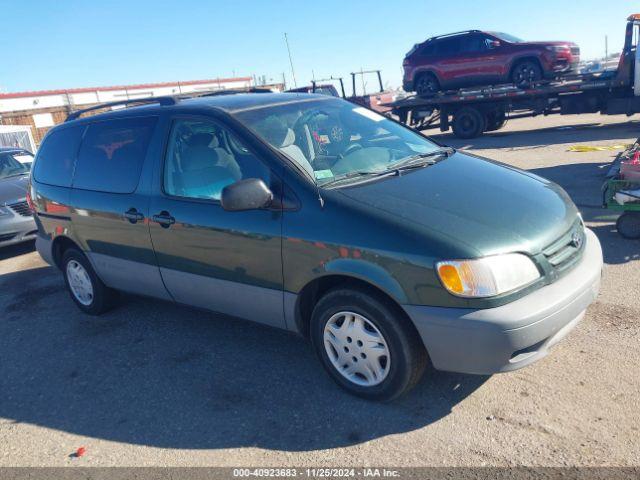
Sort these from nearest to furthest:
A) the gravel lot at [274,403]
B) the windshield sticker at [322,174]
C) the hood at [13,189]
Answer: the gravel lot at [274,403], the windshield sticker at [322,174], the hood at [13,189]

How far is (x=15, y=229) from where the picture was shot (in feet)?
25.1

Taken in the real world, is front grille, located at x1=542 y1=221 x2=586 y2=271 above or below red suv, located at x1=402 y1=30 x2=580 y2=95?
below

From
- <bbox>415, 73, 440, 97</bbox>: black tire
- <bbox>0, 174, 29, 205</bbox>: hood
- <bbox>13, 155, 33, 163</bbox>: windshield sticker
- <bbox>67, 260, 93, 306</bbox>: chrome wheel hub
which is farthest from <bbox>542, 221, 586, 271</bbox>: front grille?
<bbox>415, 73, 440, 97</bbox>: black tire

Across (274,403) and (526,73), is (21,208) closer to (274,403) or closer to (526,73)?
(274,403)

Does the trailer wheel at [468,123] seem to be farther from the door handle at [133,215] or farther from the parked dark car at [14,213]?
the door handle at [133,215]

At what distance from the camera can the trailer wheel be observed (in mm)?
15742

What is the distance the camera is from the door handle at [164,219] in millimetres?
3680

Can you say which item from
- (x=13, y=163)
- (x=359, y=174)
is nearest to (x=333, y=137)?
(x=359, y=174)

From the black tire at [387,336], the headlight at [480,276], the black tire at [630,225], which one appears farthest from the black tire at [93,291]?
the black tire at [630,225]

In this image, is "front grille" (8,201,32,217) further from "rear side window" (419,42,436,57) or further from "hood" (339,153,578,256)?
"rear side window" (419,42,436,57)

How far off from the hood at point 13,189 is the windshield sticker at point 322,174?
628 cm

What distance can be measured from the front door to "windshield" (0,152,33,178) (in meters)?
6.76

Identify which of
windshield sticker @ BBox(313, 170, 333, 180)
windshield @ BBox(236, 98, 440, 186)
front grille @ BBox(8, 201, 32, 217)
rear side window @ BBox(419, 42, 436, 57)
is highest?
rear side window @ BBox(419, 42, 436, 57)

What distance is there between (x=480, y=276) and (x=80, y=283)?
3.86 meters
